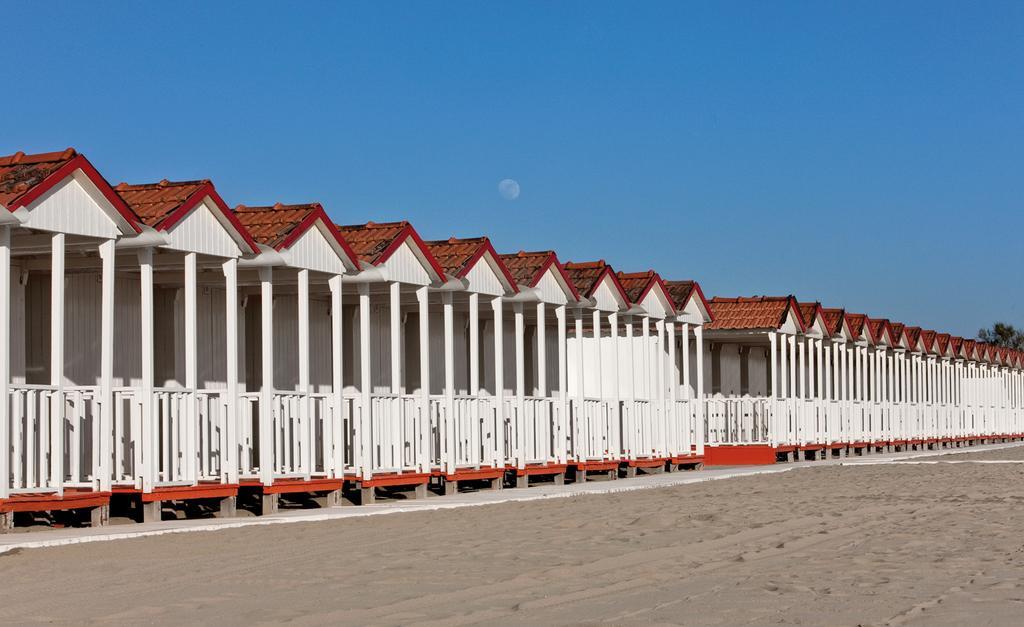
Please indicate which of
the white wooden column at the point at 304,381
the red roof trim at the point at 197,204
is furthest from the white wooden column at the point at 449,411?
the red roof trim at the point at 197,204

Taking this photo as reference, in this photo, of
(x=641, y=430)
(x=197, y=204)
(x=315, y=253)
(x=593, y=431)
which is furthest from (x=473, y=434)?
(x=197, y=204)

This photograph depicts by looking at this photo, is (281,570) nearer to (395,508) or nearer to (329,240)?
(395,508)

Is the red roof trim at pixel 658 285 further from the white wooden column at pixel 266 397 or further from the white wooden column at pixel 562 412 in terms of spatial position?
the white wooden column at pixel 266 397

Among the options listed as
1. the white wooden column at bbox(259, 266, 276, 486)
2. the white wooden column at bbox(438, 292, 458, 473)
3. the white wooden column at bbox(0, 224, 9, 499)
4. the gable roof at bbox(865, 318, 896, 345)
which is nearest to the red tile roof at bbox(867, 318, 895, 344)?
the gable roof at bbox(865, 318, 896, 345)

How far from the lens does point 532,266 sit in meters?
22.0

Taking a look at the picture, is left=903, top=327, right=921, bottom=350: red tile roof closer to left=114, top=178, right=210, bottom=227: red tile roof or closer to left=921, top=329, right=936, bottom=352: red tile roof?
left=921, top=329, right=936, bottom=352: red tile roof

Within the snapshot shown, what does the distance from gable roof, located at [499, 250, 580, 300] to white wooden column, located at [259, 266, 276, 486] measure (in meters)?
6.14

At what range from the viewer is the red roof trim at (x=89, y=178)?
12.0 meters

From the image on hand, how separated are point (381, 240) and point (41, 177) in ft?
20.2

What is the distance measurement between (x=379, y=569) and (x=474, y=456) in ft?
32.8

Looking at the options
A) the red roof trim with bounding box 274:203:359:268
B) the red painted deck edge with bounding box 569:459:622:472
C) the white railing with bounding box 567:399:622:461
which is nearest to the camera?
the red roof trim with bounding box 274:203:359:268

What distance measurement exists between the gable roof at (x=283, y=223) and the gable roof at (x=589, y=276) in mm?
6967

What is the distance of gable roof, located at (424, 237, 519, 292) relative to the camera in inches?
769

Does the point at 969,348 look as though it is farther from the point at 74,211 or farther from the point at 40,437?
the point at 40,437
